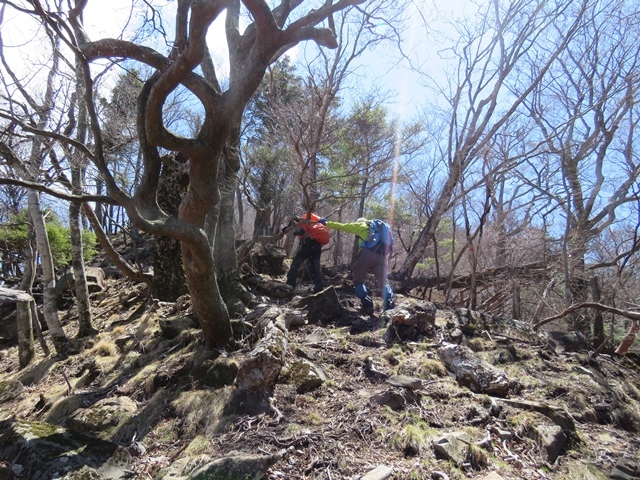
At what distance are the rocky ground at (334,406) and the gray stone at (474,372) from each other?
1cm

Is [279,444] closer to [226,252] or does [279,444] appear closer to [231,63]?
[226,252]

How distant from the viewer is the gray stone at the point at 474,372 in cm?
398

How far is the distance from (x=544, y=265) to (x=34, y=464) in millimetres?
9675

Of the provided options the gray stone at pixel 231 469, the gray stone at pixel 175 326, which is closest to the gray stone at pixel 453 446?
the gray stone at pixel 231 469

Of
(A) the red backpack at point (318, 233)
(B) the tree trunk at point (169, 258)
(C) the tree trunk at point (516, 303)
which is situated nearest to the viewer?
(A) the red backpack at point (318, 233)

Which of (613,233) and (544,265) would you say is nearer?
(544,265)

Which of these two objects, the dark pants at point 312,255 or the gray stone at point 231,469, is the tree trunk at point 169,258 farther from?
the gray stone at point 231,469

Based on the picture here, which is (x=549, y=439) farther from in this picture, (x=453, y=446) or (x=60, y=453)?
(x=60, y=453)

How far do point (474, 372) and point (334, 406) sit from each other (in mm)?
1634

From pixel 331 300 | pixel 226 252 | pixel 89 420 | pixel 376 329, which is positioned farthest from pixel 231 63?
pixel 89 420

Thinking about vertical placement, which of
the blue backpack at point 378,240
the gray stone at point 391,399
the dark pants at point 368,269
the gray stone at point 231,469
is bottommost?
the gray stone at point 231,469

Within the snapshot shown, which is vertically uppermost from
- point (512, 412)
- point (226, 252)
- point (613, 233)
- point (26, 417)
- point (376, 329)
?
point (613, 233)

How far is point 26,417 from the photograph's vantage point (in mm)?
4668

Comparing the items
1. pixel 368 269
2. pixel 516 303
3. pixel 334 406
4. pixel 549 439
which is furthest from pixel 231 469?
pixel 516 303
